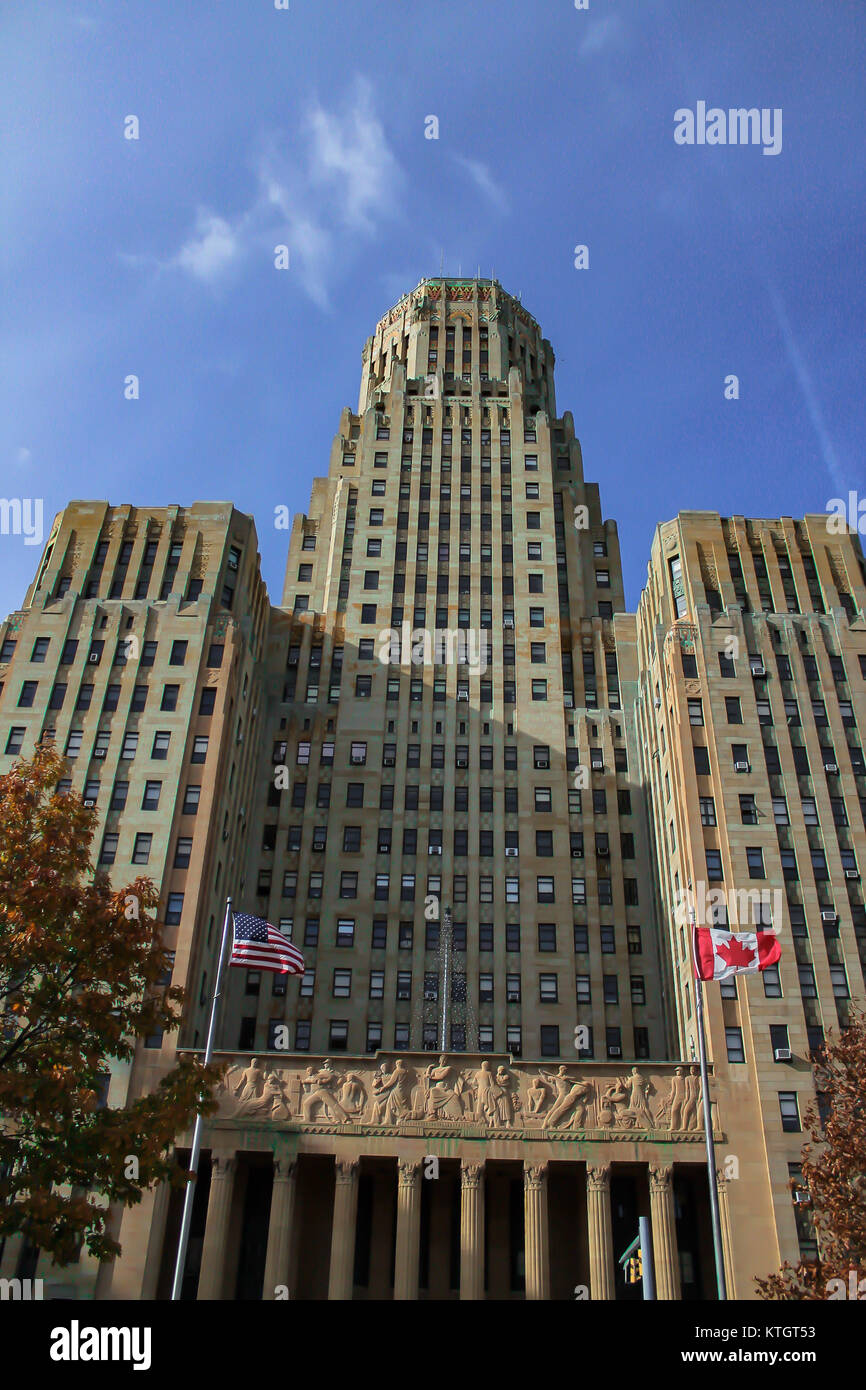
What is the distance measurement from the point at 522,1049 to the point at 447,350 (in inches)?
2684

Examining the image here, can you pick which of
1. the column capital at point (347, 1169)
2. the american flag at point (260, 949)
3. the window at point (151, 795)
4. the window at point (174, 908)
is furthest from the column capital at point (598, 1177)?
the window at point (151, 795)

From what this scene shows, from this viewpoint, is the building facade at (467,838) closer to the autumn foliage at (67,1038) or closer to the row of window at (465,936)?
the row of window at (465,936)

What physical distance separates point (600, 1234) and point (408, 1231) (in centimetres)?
852

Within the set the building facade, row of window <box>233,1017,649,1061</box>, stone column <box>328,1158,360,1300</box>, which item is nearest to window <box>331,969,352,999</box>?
the building facade

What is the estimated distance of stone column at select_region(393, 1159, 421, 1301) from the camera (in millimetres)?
47000

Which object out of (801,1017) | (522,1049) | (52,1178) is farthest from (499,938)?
(52,1178)

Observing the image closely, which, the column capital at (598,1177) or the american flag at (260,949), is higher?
the american flag at (260,949)

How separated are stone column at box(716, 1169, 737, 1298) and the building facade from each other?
0.89 feet

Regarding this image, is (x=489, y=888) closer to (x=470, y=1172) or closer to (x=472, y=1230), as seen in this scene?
(x=470, y=1172)

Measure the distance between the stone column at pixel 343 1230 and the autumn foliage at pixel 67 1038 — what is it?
884 inches

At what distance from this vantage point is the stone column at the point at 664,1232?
1845 inches

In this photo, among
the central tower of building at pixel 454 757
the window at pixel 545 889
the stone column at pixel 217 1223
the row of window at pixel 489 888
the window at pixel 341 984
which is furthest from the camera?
the row of window at pixel 489 888

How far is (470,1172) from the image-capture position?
49.2 meters

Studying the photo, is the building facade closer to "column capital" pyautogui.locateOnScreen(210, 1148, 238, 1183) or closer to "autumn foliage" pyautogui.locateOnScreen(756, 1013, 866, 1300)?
"column capital" pyautogui.locateOnScreen(210, 1148, 238, 1183)
